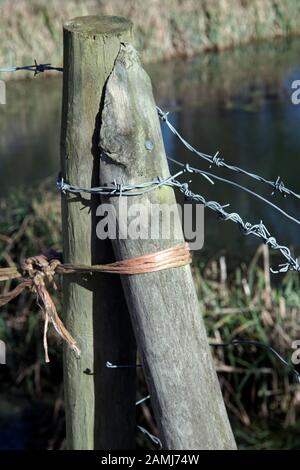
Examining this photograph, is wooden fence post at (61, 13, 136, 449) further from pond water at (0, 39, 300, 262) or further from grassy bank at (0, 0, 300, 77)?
grassy bank at (0, 0, 300, 77)

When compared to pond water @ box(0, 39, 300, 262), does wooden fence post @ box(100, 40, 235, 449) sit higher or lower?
lower

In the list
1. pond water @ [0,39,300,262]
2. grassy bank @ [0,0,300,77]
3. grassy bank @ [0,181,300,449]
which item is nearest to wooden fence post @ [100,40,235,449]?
grassy bank @ [0,181,300,449]

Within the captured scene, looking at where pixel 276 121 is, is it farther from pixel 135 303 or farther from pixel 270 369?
pixel 135 303

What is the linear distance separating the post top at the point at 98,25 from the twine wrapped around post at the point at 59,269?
0.40 meters

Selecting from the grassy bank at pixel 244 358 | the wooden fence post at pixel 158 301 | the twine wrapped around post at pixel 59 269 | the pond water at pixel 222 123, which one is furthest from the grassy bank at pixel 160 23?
the wooden fence post at pixel 158 301

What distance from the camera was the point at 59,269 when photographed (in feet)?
5.57

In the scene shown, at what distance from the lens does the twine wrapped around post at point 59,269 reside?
5.22ft

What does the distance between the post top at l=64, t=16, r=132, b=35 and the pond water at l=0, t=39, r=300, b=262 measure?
12.0 ft

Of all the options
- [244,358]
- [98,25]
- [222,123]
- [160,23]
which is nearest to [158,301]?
[98,25]

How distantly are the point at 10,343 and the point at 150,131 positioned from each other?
268 cm

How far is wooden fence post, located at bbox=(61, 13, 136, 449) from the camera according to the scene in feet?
5.11

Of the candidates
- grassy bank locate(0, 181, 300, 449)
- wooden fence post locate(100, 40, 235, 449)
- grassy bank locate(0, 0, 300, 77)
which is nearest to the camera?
wooden fence post locate(100, 40, 235, 449)

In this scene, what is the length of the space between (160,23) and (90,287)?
288 inches
